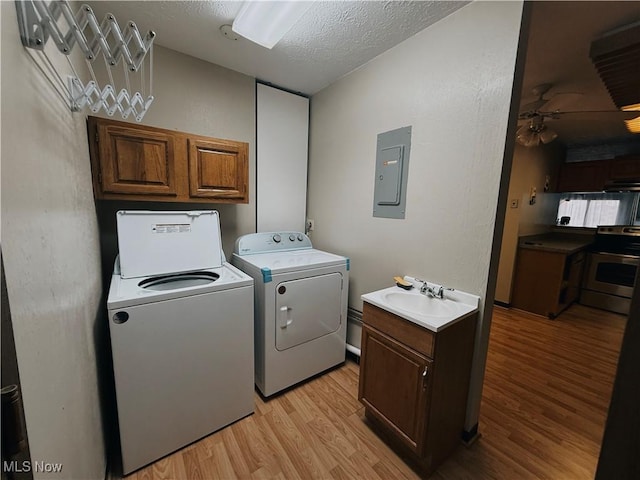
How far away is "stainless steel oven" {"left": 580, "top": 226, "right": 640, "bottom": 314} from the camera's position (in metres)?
3.36

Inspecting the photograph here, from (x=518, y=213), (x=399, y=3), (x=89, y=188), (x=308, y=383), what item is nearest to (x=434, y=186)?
(x=399, y=3)

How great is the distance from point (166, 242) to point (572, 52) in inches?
120

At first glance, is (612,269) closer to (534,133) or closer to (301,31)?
(534,133)

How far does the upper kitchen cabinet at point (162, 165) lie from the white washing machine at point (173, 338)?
0.20m

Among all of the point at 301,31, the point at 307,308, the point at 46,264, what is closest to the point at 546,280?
the point at 307,308

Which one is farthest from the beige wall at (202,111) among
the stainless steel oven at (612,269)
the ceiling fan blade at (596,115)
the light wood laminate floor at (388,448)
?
the stainless steel oven at (612,269)

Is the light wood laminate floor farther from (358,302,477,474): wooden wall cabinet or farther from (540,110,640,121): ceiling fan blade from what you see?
(540,110,640,121): ceiling fan blade

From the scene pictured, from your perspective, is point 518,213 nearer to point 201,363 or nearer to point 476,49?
point 476,49

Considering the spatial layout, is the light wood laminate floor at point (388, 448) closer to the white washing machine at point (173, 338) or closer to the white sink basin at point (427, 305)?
the white washing machine at point (173, 338)

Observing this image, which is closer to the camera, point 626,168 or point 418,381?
point 418,381

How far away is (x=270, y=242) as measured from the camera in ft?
7.48

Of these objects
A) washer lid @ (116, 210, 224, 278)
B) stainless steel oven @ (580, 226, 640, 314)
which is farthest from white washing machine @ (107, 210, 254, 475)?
stainless steel oven @ (580, 226, 640, 314)

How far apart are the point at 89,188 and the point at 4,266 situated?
1.13 metres

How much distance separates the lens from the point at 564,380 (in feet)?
6.95
